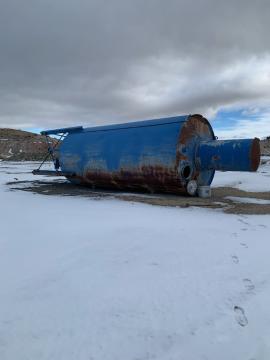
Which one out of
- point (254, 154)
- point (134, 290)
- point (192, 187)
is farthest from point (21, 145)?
point (134, 290)

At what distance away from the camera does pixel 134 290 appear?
3002mm

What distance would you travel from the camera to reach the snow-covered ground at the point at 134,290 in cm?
230

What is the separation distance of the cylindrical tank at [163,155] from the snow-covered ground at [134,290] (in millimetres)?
2941

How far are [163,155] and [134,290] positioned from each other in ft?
18.2

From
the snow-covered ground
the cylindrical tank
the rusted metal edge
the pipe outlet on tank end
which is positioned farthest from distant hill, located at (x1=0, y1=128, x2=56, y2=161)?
the snow-covered ground

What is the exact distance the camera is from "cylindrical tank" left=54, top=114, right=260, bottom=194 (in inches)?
320

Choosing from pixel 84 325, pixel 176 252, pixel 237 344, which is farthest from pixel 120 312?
pixel 176 252

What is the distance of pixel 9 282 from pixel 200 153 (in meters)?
6.19

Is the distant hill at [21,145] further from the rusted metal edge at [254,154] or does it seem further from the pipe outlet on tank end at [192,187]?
the rusted metal edge at [254,154]

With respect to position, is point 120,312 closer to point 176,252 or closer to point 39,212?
point 176,252

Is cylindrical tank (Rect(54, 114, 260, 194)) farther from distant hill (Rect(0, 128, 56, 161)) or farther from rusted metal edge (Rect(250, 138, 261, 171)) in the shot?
distant hill (Rect(0, 128, 56, 161))

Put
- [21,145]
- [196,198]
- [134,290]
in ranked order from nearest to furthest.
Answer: [134,290]
[196,198]
[21,145]

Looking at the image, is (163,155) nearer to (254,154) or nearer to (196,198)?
(196,198)

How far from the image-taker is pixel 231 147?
8.08 meters
